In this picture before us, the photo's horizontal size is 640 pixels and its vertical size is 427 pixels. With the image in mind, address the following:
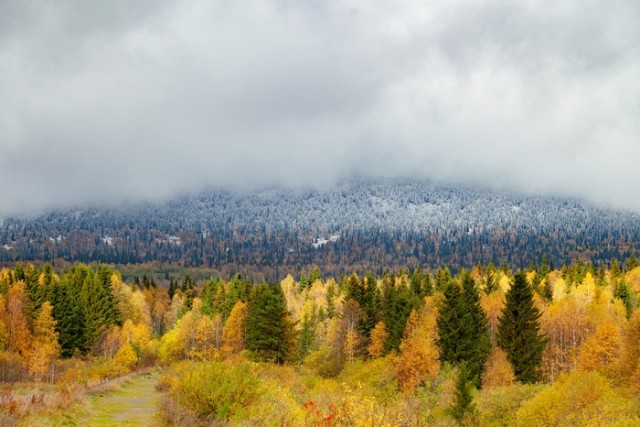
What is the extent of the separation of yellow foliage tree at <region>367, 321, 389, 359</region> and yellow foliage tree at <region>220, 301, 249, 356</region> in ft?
64.7

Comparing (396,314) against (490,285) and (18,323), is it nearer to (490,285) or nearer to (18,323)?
(490,285)

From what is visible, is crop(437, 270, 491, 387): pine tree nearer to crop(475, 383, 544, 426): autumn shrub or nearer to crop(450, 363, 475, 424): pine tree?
crop(475, 383, 544, 426): autumn shrub

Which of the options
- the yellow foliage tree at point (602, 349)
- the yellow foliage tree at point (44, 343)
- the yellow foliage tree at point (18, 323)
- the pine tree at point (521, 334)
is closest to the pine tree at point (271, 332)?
the yellow foliage tree at point (44, 343)

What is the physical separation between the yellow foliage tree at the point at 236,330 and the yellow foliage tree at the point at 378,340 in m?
19.7

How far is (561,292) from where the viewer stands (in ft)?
389

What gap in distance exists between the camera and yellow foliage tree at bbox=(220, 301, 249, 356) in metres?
84.5

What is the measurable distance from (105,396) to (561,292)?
→ 99473 millimetres

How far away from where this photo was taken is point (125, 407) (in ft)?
131

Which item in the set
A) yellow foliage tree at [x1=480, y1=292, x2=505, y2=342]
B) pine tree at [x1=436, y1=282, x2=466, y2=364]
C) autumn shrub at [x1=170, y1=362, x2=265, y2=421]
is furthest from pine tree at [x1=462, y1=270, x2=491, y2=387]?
autumn shrub at [x1=170, y1=362, x2=265, y2=421]

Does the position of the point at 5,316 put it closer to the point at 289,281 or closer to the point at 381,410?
the point at 381,410

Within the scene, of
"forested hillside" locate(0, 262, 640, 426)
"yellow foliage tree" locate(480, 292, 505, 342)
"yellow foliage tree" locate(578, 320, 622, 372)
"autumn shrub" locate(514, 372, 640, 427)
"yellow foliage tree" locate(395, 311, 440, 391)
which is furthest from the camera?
"yellow foliage tree" locate(480, 292, 505, 342)

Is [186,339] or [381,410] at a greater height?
[381,410]

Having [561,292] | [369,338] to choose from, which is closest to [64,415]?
[369,338]

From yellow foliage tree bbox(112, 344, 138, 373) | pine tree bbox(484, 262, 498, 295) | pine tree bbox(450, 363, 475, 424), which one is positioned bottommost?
yellow foliage tree bbox(112, 344, 138, 373)
